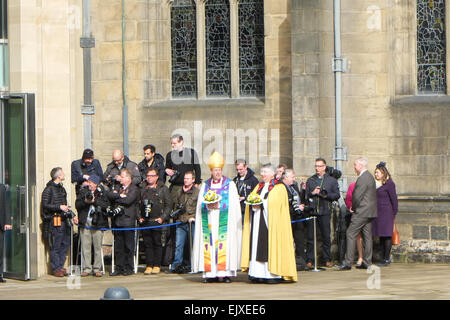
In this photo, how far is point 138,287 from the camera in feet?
49.1

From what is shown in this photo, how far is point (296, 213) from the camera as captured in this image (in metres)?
17.2

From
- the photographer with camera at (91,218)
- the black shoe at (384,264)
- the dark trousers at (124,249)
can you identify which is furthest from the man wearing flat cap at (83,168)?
the black shoe at (384,264)

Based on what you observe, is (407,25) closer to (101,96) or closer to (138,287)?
(101,96)

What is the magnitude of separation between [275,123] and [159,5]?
10.2 ft

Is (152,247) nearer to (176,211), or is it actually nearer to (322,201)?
(176,211)

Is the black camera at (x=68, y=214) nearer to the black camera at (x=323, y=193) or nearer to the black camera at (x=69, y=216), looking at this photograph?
the black camera at (x=69, y=216)

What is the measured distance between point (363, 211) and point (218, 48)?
4.80 meters

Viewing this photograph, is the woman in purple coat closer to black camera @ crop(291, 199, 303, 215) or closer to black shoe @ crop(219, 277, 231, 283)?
black camera @ crop(291, 199, 303, 215)

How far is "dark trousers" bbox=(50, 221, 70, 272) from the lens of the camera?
17.0m

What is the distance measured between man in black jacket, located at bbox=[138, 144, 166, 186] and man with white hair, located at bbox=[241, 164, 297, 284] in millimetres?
2630

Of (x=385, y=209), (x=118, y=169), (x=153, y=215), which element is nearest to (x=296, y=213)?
(x=385, y=209)

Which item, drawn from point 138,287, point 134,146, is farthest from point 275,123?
point 138,287

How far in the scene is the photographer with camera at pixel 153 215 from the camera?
56.4ft

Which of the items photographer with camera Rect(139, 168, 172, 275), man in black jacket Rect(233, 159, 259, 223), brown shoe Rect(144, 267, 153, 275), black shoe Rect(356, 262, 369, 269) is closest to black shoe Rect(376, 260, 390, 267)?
black shoe Rect(356, 262, 369, 269)
